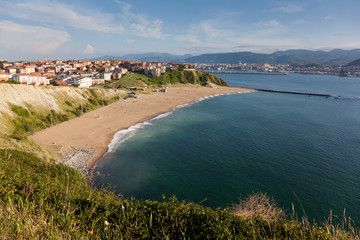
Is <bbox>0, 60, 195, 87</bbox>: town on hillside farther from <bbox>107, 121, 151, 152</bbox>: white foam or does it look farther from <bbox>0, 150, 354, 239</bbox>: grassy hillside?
<bbox>0, 150, 354, 239</bbox>: grassy hillside

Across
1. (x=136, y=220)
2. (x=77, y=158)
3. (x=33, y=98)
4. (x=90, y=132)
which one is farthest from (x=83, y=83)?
(x=136, y=220)

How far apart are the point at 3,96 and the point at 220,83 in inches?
5748

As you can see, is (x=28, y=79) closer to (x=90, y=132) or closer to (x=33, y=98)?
(x=33, y=98)

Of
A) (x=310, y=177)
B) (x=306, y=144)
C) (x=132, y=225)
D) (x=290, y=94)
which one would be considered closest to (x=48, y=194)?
(x=132, y=225)

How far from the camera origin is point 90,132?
48.4 metres

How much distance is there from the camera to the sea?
27.2 meters

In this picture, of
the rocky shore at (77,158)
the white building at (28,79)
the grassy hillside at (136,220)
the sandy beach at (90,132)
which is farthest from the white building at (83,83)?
the grassy hillside at (136,220)

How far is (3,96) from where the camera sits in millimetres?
47656

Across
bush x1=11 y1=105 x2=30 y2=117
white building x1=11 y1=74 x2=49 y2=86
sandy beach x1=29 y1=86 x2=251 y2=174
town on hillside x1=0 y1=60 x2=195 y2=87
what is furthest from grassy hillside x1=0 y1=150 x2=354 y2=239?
white building x1=11 y1=74 x2=49 y2=86

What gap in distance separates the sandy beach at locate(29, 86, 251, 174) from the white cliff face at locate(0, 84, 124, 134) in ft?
24.2

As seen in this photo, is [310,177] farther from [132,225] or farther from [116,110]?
[116,110]

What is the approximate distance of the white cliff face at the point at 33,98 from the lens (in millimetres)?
44244

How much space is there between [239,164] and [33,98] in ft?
197

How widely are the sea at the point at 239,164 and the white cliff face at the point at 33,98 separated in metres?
25.1
